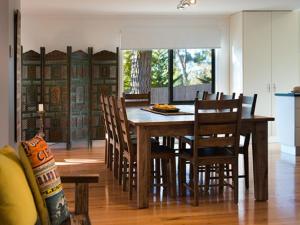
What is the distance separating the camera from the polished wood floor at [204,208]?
3.50m

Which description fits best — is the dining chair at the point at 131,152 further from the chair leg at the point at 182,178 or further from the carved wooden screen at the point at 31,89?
the carved wooden screen at the point at 31,89

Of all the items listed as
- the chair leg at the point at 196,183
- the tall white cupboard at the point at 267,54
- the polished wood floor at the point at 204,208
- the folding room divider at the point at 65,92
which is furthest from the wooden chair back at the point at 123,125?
the tall white cupboard at the point at 267,54

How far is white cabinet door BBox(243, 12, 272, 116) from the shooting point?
791 cm

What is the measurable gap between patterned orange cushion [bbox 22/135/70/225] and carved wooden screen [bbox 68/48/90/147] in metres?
5.61

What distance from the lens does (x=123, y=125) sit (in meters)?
4.19

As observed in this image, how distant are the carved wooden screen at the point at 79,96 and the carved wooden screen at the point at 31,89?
0.60m

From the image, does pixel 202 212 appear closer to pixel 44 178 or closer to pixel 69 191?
pixel 69 191

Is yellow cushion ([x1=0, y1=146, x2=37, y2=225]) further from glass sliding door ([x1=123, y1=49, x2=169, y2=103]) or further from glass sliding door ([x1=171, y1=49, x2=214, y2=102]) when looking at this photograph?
glass sliding door ([x1=171, y1=49, x2=214, y2=102])

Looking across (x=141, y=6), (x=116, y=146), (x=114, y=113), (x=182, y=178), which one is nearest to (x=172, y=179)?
(x=182, y=178)

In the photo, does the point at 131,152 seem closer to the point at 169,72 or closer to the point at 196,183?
the point at 196,183

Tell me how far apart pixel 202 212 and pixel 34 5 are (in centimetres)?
465

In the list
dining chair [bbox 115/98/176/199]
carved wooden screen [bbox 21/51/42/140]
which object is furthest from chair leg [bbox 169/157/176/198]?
carved wooden screen [bbox 21/51/42/140]

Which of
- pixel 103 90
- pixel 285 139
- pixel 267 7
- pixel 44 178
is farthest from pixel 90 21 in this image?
pixel 44 178

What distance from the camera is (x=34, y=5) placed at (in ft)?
22.6
